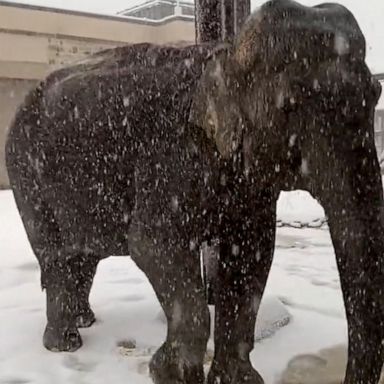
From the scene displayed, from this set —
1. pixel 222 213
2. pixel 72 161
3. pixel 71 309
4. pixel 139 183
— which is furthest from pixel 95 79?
pixel 71 309

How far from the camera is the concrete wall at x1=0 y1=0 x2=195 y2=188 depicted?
8578 millimetres

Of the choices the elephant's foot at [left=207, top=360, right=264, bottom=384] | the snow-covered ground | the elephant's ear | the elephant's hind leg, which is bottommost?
the snow-covered ground

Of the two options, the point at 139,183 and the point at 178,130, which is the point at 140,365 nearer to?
the point at 139,183

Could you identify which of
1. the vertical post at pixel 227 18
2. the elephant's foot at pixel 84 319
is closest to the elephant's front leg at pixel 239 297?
the elephant's foot at pixel 84 319

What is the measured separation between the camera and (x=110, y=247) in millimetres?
1945

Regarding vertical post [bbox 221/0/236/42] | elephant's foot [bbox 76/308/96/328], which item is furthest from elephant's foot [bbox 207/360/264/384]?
vertical post [bbox 221/0/236/42]

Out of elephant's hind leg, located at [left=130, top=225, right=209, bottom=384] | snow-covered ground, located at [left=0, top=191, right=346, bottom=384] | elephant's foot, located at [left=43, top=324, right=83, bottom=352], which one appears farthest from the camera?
elephant's foot, located at [left=43, top=324, right=83, bottom=352]

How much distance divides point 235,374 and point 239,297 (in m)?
0.18

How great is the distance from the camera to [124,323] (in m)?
2.45

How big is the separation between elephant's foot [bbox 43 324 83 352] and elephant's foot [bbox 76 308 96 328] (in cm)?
18

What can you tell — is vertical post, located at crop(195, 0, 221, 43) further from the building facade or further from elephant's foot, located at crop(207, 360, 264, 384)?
the building facade

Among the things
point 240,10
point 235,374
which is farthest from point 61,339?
point 240,10

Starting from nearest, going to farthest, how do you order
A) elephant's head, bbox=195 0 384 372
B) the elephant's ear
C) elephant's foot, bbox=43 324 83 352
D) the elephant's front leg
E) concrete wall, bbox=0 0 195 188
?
1. elephant's head, bbox=195 0 384 372
2. the elephant's ear
3. the elephant's front leg
4. elephant's foot, bbox=43 324 83 352
5. concrete wall, bbox=0 0 195 188

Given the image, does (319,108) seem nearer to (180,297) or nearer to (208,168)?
(208,168)
